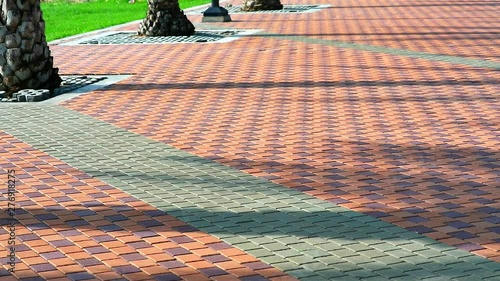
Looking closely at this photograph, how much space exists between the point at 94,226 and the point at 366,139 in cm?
389

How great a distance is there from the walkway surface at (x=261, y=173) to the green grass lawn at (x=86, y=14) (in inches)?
320

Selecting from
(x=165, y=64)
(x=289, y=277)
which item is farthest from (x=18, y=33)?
(x=289, y=277)

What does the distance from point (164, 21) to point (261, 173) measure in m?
13.2

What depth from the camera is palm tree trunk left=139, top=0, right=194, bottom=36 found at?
2203cm

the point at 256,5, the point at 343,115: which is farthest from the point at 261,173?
the point at 256,5

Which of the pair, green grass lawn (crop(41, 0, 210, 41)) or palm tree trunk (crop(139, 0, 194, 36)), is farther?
green grass lawn (crop(41, 0, 210, 41))

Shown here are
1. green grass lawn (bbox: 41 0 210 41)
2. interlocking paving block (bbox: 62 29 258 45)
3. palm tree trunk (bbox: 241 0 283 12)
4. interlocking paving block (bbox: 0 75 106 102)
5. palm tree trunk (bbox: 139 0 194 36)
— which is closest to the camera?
interlocking paving block (bbox: 0 75 106 102)

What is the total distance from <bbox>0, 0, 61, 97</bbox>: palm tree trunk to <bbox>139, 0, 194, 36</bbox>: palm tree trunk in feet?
25.8

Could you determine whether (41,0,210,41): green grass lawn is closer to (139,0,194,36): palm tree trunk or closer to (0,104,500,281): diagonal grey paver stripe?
(139,0,194,36): palm tree trunk

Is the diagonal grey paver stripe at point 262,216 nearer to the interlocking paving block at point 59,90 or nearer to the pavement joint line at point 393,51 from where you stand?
the interlocking paving block at point 59,90

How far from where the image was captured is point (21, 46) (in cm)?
1397

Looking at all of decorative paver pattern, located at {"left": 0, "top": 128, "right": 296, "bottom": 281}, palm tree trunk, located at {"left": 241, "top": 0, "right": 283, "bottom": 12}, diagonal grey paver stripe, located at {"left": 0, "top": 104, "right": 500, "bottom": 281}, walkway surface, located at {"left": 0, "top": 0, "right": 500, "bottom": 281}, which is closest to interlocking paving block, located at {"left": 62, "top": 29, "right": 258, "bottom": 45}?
walkway surface, located at {"left": 0, "top": 0, "right": 500, "bottom": 281}

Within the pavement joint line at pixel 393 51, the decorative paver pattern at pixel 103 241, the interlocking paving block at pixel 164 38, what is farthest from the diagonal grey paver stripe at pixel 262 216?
the interlocking paving block at pixel 164 38

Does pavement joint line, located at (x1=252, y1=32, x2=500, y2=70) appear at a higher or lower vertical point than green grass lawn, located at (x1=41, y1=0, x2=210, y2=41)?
higher
